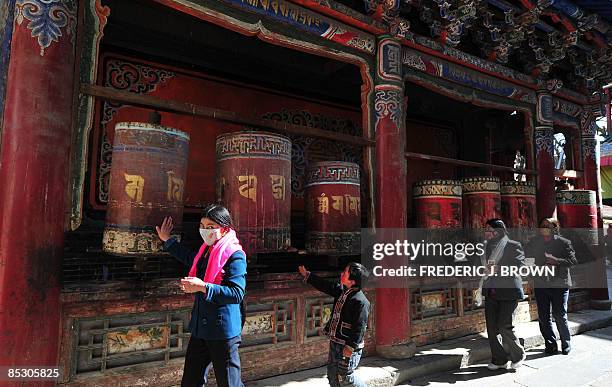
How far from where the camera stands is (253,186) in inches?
112

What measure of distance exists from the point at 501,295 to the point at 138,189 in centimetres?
335

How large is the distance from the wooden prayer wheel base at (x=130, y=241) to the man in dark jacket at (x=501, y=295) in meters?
3.07

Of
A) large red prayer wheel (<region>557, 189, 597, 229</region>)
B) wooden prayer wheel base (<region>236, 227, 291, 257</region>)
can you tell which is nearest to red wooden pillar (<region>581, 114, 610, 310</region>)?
large red prayer wheel (<region>557, 189, 597, 229</region>)

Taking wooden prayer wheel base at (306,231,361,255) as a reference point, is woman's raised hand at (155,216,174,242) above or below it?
above

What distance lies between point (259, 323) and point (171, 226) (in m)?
1.26

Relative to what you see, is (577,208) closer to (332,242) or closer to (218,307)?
(332,242)

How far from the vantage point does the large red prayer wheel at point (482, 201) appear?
4742 mm

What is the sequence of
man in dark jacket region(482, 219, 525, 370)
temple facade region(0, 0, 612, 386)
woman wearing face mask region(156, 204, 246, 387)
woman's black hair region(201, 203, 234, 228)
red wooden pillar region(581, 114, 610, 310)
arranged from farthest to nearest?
red wooden pillar region(581, 114, 610, 310) < man in dark jacket region(482, 219, 525, 370) < temple facade region(0, 0, 612, 386) < woman's black hair region(201, 203, 234, 228) < woman wearing face mask region(156, 204, 246, 387)

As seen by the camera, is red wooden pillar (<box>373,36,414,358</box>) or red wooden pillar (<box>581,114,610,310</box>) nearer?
red wooden pillar (<box>373,36,414,358</box>)

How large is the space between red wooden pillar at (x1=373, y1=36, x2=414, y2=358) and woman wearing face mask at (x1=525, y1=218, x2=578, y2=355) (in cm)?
171

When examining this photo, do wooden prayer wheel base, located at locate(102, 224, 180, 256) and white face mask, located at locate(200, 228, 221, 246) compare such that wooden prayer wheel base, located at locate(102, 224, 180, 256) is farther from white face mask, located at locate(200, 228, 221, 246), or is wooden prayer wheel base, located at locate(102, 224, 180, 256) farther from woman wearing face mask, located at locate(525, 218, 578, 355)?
woman wearing face mask, located at locate(525, 218, 578, 355)

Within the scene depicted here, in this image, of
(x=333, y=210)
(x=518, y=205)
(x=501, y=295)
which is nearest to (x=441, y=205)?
(x=501, y=295)

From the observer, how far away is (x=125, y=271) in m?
4.55

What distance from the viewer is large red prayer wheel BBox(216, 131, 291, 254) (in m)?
2.83
